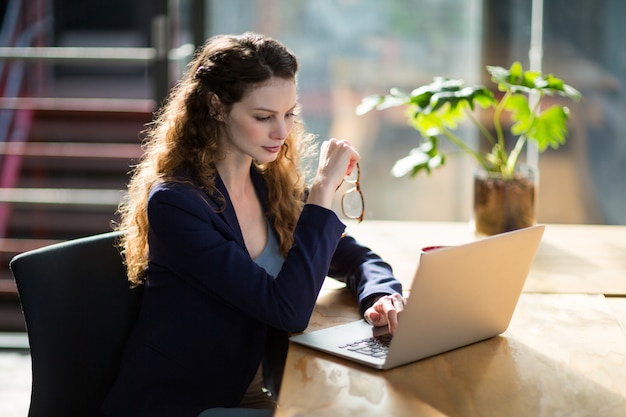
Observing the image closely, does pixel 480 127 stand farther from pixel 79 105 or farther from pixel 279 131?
pixel 79 105

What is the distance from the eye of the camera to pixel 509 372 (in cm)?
144

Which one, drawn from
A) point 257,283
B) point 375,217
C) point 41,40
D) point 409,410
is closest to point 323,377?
point 409,410

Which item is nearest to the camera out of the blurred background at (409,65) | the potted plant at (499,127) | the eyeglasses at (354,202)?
the eyeglasses at (354,202)

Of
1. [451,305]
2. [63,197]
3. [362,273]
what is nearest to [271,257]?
[362,273]

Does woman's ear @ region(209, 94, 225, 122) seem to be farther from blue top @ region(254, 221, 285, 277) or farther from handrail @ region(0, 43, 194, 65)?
handrail @ region(0, 43, 194, 65)

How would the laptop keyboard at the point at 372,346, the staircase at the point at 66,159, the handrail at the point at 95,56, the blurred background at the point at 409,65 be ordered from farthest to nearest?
1. the staircase at the point at 66,159
2. the blurred background at the point at 409,65
3. the handrail at the point at 95,56
4. the laptop keyboard at the point at 372,346

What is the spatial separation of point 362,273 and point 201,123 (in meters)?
0.45

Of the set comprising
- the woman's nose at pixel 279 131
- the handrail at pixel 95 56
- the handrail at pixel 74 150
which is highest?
the handrail at pixel 95 56

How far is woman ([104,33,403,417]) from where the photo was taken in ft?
5.41

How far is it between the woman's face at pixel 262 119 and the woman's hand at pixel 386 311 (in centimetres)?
37

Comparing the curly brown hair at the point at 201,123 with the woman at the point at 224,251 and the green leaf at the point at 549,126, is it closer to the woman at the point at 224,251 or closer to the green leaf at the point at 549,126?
the woman at the point at 224,251

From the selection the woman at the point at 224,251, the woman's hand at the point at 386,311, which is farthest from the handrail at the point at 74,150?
the woman's hand at the point at 386,311

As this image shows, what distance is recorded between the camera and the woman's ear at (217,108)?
1800mm

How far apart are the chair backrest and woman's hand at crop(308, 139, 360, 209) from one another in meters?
0.42
